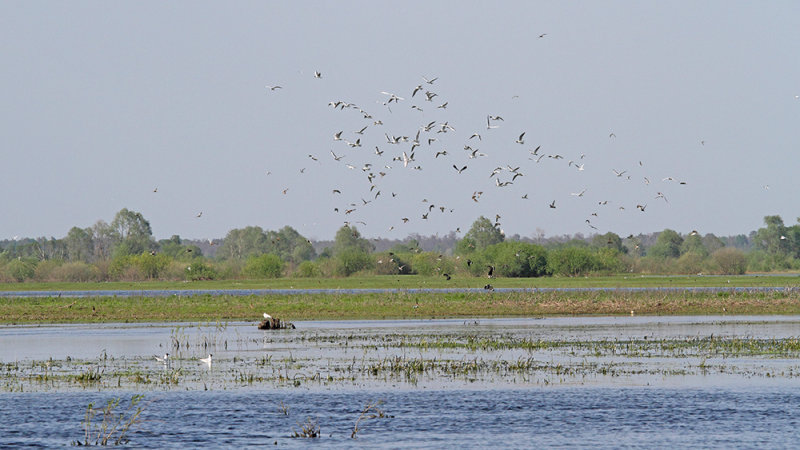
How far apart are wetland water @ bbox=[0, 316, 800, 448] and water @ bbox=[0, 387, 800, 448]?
52 mm

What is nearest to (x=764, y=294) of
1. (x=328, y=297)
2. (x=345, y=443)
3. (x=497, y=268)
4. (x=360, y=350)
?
(x=328, y=297)

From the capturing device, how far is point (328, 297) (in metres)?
83.2

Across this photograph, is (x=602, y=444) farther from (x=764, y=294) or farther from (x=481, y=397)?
(x=764, y=294)

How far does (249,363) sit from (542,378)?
1119 centimetres

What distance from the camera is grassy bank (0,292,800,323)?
68.8 m

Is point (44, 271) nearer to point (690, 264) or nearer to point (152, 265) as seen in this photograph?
point (152, 265)

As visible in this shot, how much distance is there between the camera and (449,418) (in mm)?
27125

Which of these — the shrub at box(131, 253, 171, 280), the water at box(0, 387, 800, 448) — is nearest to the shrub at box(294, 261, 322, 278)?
the shrub at box(131, 253, 171, 280)

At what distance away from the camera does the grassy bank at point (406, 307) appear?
6881 cm

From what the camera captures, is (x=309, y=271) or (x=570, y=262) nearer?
(x=570, y=262)

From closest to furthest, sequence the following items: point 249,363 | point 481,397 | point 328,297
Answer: point 481,397
point 249,363
point 328,297

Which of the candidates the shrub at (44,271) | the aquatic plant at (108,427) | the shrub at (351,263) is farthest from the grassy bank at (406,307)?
the shrub at (44,271)

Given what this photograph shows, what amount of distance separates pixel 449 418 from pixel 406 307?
151ft

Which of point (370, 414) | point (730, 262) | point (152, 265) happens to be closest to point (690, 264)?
point (730, 262)
